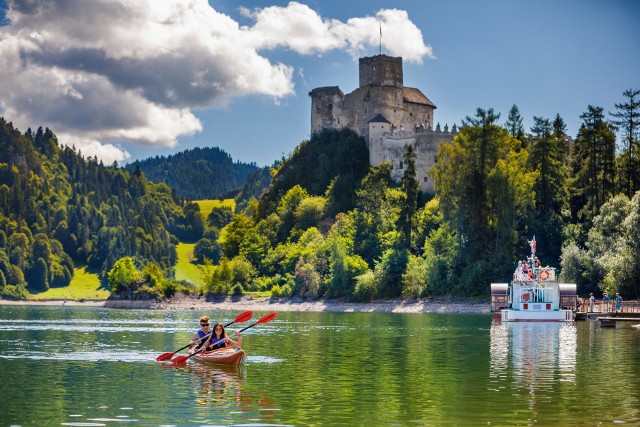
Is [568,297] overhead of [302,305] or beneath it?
overhead

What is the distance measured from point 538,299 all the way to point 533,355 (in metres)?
37.1

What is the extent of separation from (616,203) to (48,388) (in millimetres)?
72645

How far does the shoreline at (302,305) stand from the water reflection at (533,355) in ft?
119

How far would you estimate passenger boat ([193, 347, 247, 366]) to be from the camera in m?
42.2

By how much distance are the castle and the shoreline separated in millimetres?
25923

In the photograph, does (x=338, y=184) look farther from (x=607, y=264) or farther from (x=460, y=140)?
(x=607, y=264)

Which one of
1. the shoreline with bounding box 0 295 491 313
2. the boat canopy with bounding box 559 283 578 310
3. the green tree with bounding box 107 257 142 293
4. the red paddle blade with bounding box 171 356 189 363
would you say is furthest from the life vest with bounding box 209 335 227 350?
the green tree with bounding box 107 257 142 293

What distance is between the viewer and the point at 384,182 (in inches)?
5782

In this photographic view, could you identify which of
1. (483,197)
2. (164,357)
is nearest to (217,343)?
(164,357)

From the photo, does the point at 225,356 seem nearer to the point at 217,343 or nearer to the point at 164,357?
the point at 217,343

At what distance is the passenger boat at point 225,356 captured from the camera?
42250 millimetres

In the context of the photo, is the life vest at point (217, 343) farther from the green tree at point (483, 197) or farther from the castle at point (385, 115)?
the castle at point (385, 115)

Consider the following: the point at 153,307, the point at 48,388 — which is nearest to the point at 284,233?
the point at 153,307

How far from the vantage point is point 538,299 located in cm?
8494
